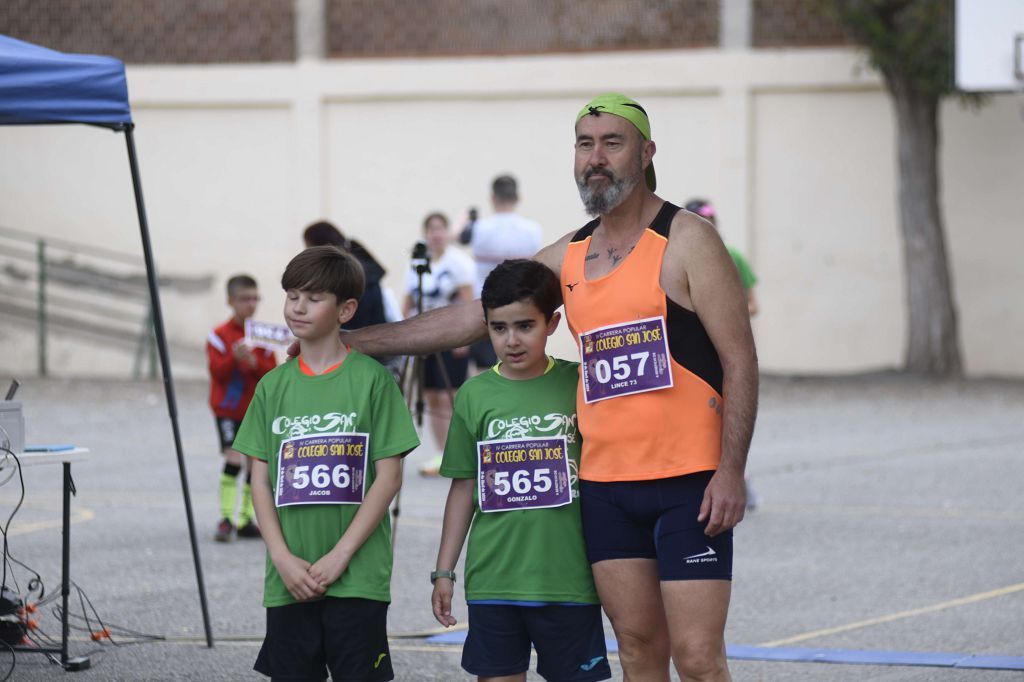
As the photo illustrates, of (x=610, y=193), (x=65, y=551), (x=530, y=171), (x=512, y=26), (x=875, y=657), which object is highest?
(x=512, y=26)

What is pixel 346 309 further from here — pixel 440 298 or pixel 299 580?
pixel 440 298

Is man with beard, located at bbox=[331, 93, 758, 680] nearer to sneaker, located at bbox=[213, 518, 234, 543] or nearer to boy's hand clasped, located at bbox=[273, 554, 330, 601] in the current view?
boy's hand clasped, located at bbox=[273, 554, 330, 601]

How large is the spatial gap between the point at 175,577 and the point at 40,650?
1973 mm

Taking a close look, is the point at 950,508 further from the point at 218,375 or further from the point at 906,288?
the point at 906,288

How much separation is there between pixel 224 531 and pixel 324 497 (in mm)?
4939

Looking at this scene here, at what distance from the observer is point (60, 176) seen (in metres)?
22.0

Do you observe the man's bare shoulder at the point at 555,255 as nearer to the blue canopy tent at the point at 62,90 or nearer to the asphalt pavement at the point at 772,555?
the asphalt pavement at the point at 772,555

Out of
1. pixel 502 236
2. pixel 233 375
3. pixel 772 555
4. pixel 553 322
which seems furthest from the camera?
pixel 502 236

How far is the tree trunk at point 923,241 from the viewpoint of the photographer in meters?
19.2

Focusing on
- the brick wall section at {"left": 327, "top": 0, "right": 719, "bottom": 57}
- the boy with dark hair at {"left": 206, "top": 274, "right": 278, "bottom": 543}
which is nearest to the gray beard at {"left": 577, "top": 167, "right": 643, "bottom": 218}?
the boy with dark hair at {"left": 206, "top": 274, "right": 278, "bottom": 543}

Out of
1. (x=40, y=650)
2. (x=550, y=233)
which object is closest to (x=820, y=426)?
(x=550, y=233)

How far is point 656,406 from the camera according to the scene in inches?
176

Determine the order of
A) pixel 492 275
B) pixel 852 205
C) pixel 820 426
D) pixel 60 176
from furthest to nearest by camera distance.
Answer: pixel 60 176 → pixel 852 205 → pixel 820 426 → pixel 492 275

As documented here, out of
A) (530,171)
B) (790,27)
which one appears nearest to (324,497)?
(530,171)
